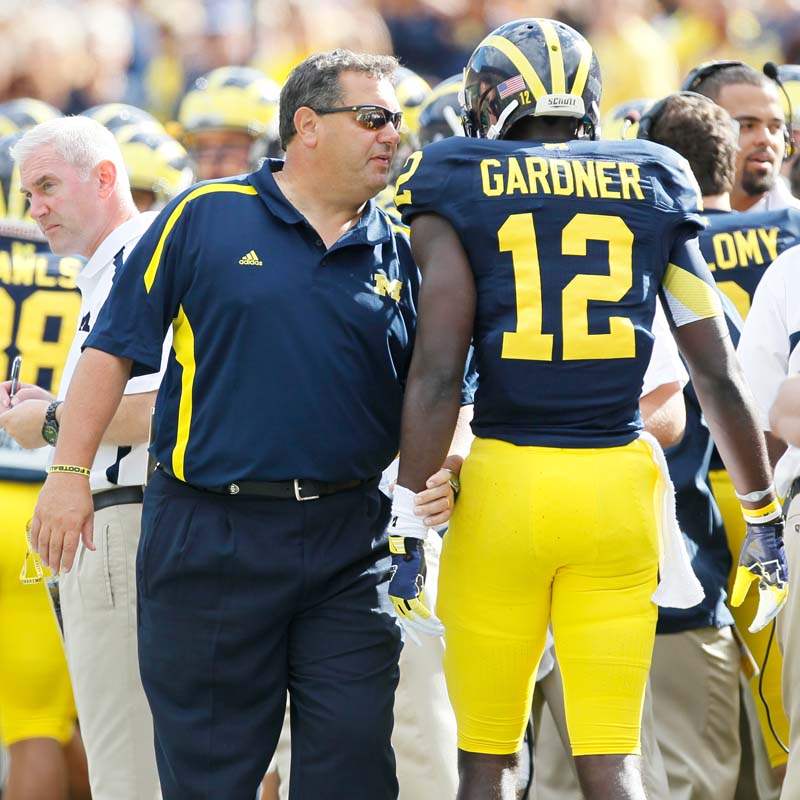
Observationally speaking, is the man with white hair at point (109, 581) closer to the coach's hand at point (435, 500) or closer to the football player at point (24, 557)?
the football player at point (24, 557)

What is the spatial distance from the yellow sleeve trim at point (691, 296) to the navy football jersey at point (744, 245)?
1.46m

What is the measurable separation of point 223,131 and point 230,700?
4478 millimetres

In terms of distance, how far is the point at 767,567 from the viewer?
3766 mm

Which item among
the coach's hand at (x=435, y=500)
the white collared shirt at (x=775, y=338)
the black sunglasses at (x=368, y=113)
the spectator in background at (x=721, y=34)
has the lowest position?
the coach's hand at (x=435, y=500)

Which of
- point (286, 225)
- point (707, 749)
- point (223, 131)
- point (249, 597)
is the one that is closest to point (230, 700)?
point (249, 597)

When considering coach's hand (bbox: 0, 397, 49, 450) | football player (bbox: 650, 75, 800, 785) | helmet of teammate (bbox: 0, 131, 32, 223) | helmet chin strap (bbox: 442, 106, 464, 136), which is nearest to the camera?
coach's hand (bbox: 0, 397, 49, 450)

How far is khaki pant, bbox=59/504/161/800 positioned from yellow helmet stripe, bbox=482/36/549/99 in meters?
1.73

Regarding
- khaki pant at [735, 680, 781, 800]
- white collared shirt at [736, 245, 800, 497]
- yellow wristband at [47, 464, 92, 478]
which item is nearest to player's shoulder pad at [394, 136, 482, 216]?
yellow wristband at [47, 464, 92, 478]

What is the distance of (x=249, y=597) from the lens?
3.71 m

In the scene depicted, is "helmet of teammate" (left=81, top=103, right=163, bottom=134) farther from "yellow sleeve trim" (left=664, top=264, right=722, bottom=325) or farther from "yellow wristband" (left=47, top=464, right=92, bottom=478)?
"yellow sleeve trim" (left=664, top=264, right=722, bottom=325)

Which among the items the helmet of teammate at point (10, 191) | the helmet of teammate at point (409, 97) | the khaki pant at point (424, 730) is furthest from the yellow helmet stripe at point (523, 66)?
the helmet of teammate at point (409, 97)

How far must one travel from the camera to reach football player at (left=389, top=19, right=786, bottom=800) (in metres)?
3.49

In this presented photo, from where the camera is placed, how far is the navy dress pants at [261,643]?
3705 millimetres

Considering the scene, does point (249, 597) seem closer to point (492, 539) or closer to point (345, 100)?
point (492, 539)
